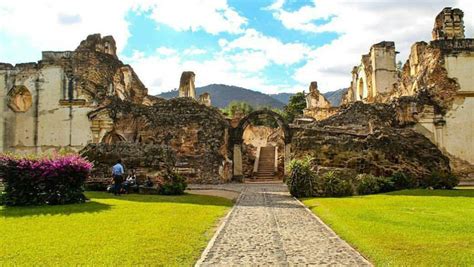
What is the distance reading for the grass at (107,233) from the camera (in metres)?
6.72

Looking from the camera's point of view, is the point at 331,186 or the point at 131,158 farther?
the point at 131,158

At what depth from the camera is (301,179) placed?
677 inches

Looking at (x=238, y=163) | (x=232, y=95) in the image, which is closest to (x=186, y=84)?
(x=238, y=163)

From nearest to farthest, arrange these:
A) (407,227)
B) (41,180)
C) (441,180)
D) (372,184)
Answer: (407,227), (41,180), (372,184), (441,180)

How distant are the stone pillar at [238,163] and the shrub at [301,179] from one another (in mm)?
12433

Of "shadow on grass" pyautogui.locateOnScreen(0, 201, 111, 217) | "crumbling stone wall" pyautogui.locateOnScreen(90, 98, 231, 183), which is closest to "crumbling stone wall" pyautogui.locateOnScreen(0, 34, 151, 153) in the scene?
"crumbling stone wall" pyautogui.locateOnScreen(90, 98, 231, 183)

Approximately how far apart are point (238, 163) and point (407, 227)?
21123 mm

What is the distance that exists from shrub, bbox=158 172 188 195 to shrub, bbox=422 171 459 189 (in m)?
9.99

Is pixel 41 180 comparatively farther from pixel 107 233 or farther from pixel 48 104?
pixel 48 104

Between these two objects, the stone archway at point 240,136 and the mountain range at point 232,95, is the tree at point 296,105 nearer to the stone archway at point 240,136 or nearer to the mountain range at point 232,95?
the stone archway at point 240,136

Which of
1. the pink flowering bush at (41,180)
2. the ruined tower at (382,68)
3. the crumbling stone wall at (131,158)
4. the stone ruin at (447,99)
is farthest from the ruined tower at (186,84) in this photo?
the pink flowering bush at (41,180)

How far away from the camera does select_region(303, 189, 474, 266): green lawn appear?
675 centimetres

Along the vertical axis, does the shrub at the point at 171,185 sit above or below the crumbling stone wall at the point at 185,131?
below

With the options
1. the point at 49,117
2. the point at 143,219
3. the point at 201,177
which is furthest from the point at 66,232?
the point at 49,117
